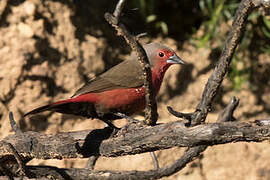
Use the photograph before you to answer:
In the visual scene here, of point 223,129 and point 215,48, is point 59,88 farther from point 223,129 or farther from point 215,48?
point 223,129

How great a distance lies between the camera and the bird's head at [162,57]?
452 centimetres

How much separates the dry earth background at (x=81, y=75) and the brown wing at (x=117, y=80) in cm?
122

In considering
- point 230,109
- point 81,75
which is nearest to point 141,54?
point 230,109

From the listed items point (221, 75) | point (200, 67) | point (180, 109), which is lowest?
point (180, 109)

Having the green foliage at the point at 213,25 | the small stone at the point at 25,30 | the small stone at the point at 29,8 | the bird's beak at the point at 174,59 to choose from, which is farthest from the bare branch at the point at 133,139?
the green foliage at the point at 213,25

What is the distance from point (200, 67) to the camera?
5910 mm

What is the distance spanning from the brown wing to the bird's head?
0.19 m

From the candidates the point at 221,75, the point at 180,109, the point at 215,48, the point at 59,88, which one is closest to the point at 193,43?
the point at 215,48

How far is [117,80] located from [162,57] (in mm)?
547

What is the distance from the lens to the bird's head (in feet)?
14.8

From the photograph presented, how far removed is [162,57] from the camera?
4.58 metres

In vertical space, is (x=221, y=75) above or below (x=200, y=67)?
above

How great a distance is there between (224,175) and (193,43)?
1.75 meters

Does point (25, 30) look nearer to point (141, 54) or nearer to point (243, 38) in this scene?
point (243, 38)
